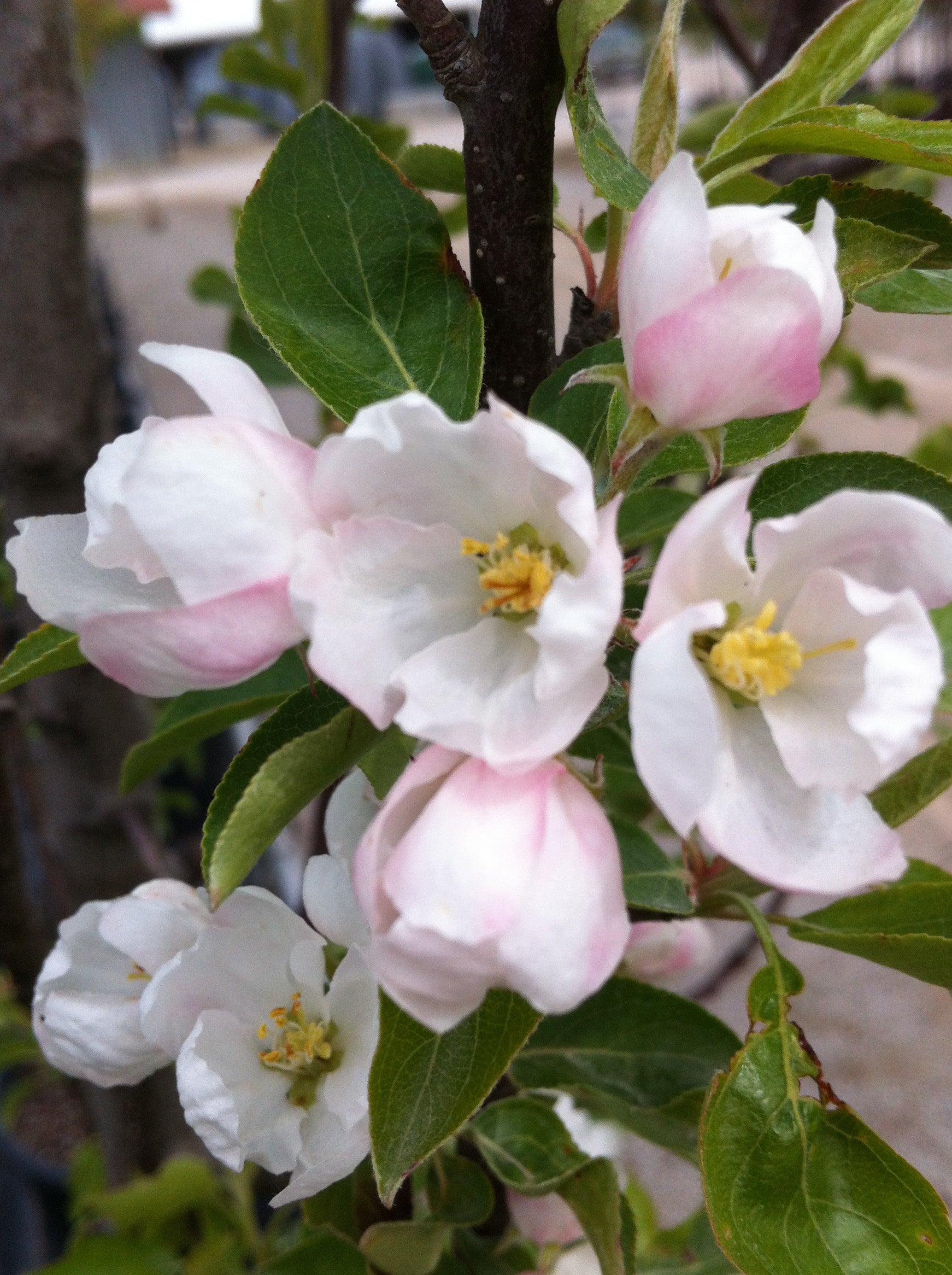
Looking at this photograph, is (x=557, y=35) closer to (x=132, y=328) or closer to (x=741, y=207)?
(x=741, y=207)

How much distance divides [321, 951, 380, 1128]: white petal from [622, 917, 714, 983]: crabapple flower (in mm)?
198

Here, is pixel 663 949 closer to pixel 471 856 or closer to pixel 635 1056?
A: pixel 635 1056

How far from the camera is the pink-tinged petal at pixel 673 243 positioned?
34cm

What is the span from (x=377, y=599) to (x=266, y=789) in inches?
2.7

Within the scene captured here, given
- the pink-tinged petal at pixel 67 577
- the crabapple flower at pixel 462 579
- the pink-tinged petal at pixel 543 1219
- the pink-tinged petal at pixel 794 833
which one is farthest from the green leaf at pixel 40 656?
the pink-tinged petal at pixel 543 1219

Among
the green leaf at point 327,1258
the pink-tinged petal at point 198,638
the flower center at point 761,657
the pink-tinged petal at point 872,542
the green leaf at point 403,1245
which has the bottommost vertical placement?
the green leaf at point 327,1258

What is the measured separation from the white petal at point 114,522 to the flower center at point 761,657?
0.18 m

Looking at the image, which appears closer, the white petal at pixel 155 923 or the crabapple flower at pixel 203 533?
the crabapple flower at pixel 203 533

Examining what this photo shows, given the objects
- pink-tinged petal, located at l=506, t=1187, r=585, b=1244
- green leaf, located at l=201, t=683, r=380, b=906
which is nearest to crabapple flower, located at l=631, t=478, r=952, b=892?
green leaf, located at l=201, t=683, r=380, b=906

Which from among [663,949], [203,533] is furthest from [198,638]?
[663,949]

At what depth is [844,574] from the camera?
34cm

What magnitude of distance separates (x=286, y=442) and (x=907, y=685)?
19 cm

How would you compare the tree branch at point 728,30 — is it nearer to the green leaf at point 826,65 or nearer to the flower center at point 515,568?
the green leaf at point 826,65

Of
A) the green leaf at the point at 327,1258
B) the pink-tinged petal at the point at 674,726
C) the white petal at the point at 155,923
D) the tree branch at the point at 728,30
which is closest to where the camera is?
the pink-tinged petal at the point at 674,726
